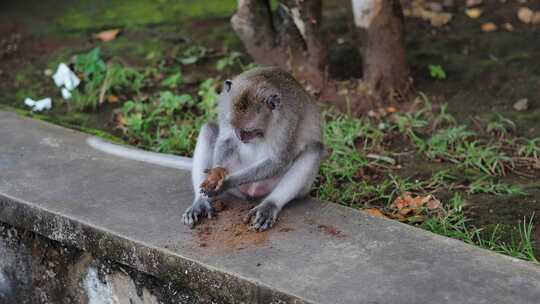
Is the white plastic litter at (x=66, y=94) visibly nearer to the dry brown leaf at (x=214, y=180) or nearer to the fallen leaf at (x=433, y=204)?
the dry brown leaf at (x=214, y=180)

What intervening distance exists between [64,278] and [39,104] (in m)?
2.26

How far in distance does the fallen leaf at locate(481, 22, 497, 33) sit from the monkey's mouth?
11.9ft

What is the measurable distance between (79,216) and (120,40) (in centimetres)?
342

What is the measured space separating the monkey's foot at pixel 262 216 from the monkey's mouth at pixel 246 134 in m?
0.31

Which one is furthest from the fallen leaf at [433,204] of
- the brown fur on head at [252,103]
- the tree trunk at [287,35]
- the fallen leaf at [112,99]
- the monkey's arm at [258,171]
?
the fallen leaf at [112,99]

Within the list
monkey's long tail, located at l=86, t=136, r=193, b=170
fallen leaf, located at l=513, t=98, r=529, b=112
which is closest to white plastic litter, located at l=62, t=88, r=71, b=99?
monkey's long tail, located at l=86, t=136, r=193, b=170

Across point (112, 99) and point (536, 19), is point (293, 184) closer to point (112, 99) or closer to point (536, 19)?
point (112, 99)

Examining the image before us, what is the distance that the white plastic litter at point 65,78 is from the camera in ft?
20.8

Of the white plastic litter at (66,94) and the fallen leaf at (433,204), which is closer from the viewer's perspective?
the fallen leaf at (433,204)

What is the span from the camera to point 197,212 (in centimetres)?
395

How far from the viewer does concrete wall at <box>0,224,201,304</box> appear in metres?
3.79

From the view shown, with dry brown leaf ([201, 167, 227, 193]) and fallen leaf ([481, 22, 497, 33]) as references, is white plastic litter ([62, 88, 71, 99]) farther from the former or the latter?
fallen leaf ([481, 22, 497, 33])

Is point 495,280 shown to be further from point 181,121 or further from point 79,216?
point 181,121

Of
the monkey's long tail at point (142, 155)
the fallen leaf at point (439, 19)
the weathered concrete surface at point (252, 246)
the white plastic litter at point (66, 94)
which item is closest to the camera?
the weathered concrete surface at point (252, 246)
